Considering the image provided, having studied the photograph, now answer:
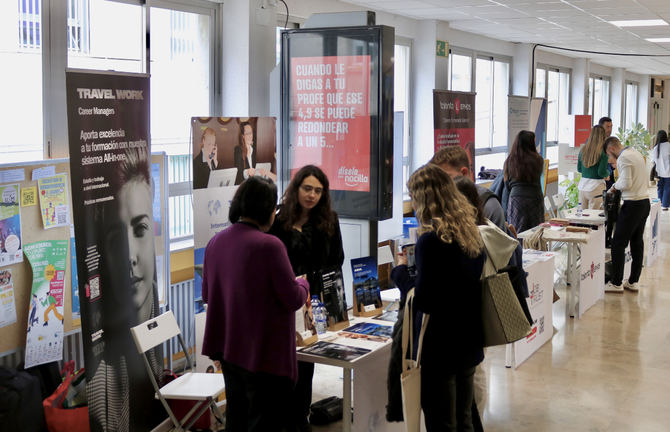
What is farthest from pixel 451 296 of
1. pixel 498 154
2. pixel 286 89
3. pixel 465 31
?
pixel 498 154

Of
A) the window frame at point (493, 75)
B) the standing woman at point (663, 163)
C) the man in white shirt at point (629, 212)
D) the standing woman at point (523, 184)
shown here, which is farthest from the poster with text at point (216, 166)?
the standing woman at point (663, 163)

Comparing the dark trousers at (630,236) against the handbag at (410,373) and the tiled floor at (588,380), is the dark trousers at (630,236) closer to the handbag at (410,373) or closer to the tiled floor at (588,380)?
the tiled floor at (588,380)

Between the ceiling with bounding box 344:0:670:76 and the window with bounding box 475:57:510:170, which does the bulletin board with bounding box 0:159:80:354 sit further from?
the window with bounding box 475:57:510:170

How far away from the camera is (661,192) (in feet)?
47.0

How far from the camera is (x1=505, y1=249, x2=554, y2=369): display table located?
5418 millimetres

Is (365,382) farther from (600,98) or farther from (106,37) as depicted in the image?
(600,98)

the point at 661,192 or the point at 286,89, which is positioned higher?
the point at 286,89

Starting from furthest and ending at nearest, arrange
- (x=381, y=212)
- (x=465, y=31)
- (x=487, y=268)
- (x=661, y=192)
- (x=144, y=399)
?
(x=661, y=192)
(x=465, y=31)
(x=381, y=212)
(x=144, y=399)
(x=487, y=268)

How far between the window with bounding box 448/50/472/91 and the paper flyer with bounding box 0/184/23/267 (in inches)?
301

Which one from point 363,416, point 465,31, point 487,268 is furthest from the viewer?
point 465,31

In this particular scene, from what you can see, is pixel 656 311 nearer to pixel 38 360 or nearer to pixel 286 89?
pixel 286 89

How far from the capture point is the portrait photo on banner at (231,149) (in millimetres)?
4508

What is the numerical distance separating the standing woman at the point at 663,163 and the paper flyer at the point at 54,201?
469 inches

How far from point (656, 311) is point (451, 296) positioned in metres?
4.79
